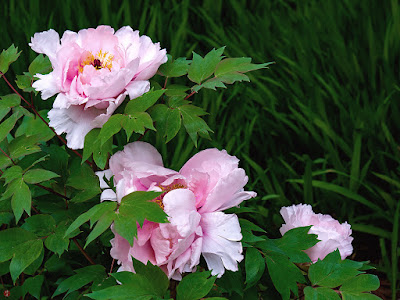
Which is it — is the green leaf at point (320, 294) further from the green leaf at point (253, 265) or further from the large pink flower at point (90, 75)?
the large pink flower at point (90, 75)

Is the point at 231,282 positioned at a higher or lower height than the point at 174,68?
lower

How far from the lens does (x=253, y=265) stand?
0.85 meters

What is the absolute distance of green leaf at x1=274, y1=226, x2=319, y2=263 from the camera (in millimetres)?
919

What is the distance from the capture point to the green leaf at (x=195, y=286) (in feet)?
2.49

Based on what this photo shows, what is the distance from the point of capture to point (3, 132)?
91 centimetres

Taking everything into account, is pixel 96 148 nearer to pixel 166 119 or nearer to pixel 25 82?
pixel 166 119

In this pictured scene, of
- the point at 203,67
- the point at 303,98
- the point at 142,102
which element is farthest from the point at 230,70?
the point at 303,98

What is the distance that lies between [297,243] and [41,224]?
0.39 metres

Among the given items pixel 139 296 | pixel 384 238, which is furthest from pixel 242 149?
pixel 139 296

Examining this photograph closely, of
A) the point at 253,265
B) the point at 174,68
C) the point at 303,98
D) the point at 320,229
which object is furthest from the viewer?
the point at 303,98

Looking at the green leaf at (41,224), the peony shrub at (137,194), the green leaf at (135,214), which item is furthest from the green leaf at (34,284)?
the green leaf at (135,214)

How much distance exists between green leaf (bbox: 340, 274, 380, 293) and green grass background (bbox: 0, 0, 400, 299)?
1.84 feet

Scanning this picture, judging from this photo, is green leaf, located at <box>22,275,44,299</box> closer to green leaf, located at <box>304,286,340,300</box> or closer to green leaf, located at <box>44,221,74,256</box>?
green leaf, located at <box>44,221,74,256</box>

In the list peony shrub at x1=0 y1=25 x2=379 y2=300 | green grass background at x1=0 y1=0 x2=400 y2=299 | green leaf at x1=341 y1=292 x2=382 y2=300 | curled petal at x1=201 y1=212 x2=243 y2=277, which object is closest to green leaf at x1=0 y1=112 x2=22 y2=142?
peony shrub at x1=0 y1=25 x2=379 y2=300
